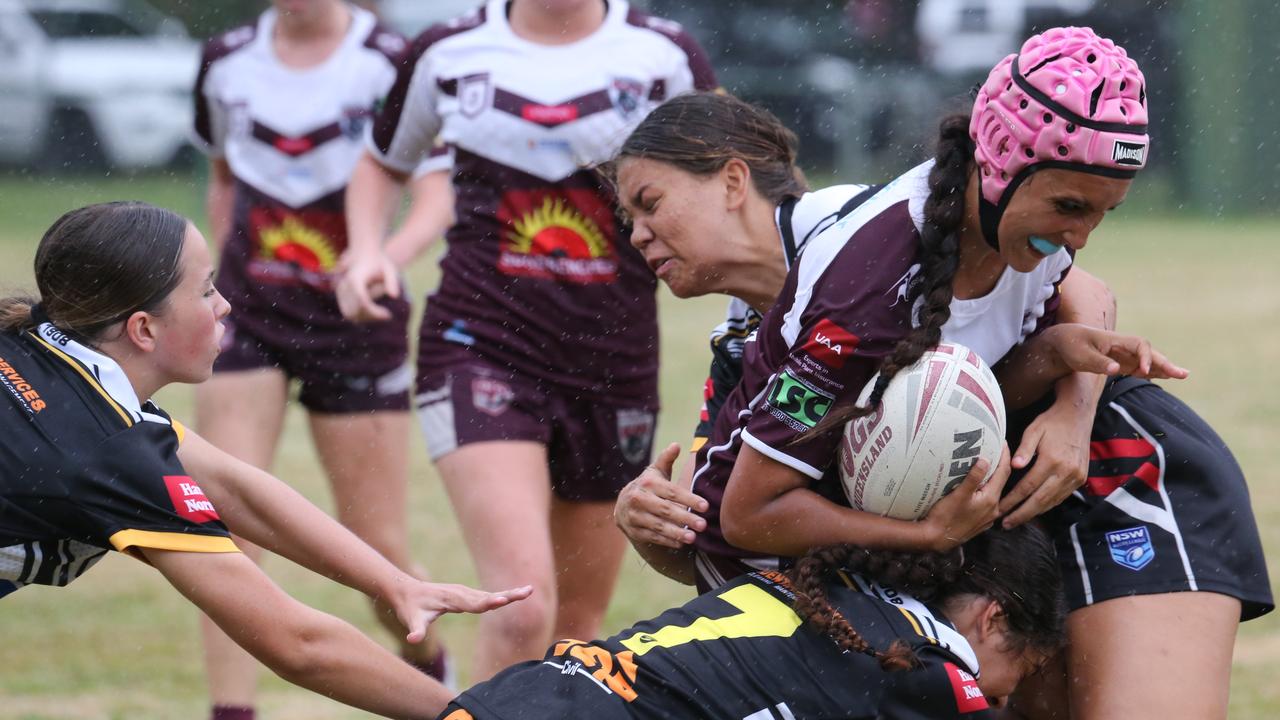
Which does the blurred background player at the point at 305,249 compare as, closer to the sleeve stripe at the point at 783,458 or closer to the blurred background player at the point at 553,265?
the blurred background player at the point at 553,265

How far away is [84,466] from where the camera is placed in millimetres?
3111

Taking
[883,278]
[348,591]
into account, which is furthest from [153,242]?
[348,591]

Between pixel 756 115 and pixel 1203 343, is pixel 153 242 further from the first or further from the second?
pixel 1203 343

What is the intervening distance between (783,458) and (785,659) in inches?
17.5

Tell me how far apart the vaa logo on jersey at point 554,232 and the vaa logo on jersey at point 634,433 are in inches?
19.9

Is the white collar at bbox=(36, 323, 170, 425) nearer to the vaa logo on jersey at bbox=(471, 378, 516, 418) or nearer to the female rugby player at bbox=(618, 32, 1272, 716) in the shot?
the female rugby player at bbox=(618, 32, 1272, 716)

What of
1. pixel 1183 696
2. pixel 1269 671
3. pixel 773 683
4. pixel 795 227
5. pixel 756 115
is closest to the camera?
pixel 773 683

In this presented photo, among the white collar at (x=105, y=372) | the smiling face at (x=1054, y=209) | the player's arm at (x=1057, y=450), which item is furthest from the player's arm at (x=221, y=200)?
the smiling face at (x=1054, y=209)

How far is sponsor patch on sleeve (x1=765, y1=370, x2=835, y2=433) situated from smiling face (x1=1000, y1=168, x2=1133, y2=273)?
52cm

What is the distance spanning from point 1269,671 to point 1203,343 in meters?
7.51

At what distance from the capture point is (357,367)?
6.36 m

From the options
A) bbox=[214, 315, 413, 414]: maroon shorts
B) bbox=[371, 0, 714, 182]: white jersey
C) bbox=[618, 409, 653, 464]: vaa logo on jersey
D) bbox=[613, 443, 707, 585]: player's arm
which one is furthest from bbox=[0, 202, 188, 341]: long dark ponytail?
bbox=[214, 315, 413, 414]: maroon shorts

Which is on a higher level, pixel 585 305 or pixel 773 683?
pixel 773 683

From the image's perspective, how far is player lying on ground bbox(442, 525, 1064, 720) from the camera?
3205 mm
